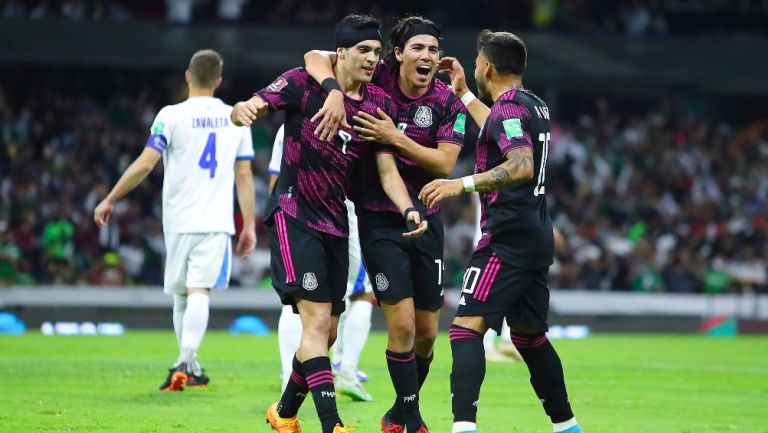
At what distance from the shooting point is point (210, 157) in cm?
1166

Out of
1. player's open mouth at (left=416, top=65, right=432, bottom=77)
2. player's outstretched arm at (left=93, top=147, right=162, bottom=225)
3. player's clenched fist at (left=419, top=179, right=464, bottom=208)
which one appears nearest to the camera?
player's clenched fist at (left=419, top=179, right=464, bottom=208)

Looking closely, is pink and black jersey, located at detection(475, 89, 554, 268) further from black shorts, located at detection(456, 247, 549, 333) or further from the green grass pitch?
the green grass pitch

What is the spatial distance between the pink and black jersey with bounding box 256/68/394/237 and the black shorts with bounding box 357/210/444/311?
288 mm

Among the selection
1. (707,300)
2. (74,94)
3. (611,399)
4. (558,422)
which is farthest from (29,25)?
(558,422)

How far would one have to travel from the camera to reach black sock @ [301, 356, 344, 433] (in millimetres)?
7625

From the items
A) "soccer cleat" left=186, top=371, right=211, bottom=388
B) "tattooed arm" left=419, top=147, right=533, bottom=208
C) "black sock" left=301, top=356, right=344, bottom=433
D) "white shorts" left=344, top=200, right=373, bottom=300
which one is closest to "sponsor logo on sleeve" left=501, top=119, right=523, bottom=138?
"tattooed arm" left=419, top=147, right=533, bottom=208

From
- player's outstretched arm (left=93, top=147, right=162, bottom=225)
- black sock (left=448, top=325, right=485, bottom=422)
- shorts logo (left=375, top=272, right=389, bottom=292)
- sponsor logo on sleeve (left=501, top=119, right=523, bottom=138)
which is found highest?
sponsor logo on sleeve (left=501, top=119, right=523, bottom=138)

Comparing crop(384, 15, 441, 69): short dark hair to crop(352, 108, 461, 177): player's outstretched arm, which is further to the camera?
crop(384, 15, 441, 69): short dark hair

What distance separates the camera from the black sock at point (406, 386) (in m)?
8.28

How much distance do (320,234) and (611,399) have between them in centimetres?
425

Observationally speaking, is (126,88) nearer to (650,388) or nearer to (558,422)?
(650,388)

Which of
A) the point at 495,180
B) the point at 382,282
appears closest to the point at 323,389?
the point at 382,282

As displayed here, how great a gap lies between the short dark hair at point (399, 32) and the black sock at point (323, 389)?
2.04m

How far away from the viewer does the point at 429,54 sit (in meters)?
8.34
